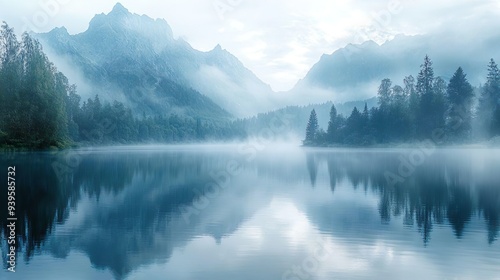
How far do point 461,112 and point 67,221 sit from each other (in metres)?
144

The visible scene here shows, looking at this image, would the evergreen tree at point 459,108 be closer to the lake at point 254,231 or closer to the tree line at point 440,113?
the tree line at point 440,113

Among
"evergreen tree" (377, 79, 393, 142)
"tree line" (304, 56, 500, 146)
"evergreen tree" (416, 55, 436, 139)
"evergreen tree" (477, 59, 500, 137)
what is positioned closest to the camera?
"evergreen tree" (477, 59, 500, 137)

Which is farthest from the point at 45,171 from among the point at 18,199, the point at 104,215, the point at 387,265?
the point at 387,265

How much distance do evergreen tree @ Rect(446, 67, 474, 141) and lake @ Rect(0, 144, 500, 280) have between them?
111 m

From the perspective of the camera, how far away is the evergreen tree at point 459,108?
488ft

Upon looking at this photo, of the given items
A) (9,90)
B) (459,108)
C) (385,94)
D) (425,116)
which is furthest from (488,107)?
(9,90)

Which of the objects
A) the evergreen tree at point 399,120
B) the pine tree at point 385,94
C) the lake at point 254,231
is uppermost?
the pine tree at point 385,94

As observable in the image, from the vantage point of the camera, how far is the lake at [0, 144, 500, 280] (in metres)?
18.9

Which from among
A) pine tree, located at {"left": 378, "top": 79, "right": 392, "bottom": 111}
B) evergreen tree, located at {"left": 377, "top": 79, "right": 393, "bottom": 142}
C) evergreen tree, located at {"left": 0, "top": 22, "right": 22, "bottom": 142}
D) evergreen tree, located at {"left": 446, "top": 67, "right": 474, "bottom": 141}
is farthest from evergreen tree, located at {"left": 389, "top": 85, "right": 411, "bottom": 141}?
evergreen tree, located at {"left": 0, "top": 22, "right": 22, "bottom": 142}

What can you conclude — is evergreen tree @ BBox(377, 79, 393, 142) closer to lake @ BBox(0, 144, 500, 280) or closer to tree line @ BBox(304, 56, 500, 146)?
tree line @ BBox(304, 56, 500, 146)

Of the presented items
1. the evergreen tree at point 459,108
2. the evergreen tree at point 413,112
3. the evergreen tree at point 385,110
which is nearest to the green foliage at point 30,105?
the evergreen tree at point 413,112

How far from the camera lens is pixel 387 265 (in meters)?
19.5

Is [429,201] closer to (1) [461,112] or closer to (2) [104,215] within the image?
(2) [104,215]

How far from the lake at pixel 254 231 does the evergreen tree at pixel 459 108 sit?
363ft
